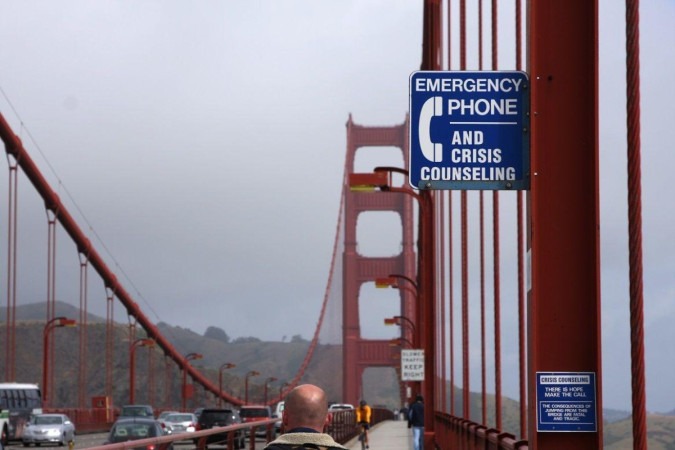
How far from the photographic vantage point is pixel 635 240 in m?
6.75

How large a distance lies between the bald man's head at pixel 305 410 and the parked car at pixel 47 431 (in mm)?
46076

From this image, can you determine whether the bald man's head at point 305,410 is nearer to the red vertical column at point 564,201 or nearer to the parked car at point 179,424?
the red vertical column at point 564,201

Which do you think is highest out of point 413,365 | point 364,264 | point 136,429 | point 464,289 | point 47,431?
point 364,264

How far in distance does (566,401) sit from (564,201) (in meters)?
1.00

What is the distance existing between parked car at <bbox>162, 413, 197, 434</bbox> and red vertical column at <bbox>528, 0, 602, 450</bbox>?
1580 inches

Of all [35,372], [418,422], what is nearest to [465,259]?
[418,422]

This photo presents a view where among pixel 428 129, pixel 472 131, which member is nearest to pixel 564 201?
pixel 472 131

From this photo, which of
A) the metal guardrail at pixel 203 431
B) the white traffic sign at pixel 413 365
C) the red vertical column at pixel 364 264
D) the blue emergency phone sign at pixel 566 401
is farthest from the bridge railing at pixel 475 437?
the red vertical column at pixel 364 264

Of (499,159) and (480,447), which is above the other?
(499,159)

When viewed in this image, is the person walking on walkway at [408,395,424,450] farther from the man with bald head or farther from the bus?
the man with bald head

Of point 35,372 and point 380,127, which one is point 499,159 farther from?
point 35,372

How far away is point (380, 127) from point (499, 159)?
95517 mm

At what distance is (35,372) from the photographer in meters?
198

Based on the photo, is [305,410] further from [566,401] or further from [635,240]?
[566,401]
